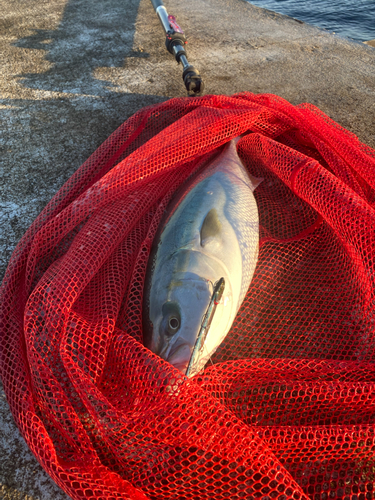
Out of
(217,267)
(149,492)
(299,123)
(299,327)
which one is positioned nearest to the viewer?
(149,492)

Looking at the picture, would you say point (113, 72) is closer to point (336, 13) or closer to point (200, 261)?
point (200, 261)

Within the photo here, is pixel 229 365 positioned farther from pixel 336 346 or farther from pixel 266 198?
pixel 266 198

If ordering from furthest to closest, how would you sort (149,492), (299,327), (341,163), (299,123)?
(299,123), (341,163), (299,327), (149,492)

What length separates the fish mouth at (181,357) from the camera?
1531mm

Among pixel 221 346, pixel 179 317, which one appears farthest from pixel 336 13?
pixel 179 317

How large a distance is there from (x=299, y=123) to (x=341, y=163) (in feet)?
1.65

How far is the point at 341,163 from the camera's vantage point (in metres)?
2.37

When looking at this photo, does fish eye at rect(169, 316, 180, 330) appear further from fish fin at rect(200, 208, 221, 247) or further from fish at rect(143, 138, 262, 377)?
fish fin at rect(200, 208, 221, 247)

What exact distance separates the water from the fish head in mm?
10354

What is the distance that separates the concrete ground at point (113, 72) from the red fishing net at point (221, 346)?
75 cm

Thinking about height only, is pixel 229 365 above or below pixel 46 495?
above

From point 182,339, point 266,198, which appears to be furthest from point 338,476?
point 266,198

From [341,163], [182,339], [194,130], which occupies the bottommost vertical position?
[182,339]

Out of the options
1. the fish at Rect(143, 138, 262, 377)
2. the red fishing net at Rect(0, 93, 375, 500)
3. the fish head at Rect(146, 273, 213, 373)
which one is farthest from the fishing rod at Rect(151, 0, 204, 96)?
the fish head at Rect(146, 273, 213, 373)
